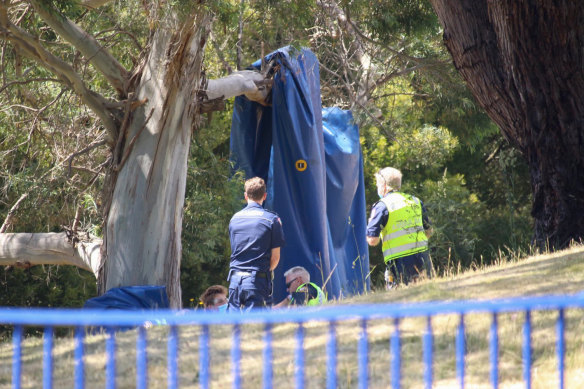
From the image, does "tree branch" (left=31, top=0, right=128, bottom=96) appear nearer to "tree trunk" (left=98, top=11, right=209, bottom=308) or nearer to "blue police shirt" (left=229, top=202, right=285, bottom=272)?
"tree trunk" (left=98, top=11, right=209, bottom=308)

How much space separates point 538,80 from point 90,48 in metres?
4.28

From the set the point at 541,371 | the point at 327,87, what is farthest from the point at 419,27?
the point at 541,371

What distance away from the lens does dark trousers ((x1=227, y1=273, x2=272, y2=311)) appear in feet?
20.1

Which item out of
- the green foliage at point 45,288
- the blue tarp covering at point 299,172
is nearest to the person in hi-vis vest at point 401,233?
the blue tarp covering at point 299,172

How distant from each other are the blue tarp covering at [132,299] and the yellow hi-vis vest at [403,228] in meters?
2.18

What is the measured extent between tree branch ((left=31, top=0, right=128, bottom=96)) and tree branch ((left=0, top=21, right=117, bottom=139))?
0.73 ft

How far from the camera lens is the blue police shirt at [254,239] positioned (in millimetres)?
6141

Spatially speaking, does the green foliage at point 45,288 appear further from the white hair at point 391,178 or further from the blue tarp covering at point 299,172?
the white hair at point 391,178

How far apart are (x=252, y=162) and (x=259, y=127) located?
1.50ft

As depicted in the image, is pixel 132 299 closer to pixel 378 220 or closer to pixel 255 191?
pixel 255 191

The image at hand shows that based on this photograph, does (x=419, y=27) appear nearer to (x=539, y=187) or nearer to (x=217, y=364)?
(x=539, y=187)

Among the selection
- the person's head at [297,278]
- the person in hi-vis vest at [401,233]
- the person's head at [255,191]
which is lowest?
the person's head at [297,278]

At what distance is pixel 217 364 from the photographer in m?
3.79

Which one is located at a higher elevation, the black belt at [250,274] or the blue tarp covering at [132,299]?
the black belt at [250,274]
